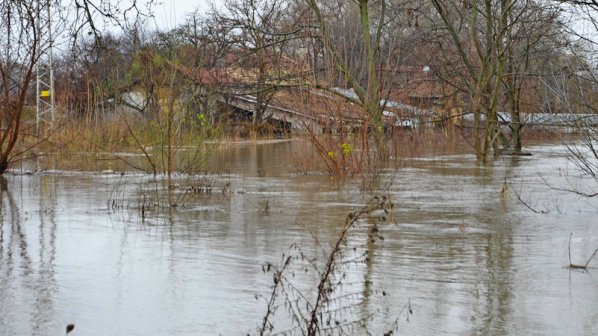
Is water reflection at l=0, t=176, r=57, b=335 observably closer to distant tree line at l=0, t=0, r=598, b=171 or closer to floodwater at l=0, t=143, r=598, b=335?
floodwater at l=0, t=143, r=598, b=335

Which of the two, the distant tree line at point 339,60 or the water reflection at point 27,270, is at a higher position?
the distant tree line at point 339,60

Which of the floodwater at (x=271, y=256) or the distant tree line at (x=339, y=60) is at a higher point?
the distant tree line at (x=339, y=60)

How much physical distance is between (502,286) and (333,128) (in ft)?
30.6

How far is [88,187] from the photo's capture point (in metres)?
16.8

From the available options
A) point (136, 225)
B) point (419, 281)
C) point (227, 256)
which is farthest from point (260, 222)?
point (419, 281)

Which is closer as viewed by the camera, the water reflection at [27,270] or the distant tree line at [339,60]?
the water reflection at [27,270]

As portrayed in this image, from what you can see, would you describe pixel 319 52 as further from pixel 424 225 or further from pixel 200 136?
pixel 424 225

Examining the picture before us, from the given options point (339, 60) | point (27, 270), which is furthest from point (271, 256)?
point (339, 60)

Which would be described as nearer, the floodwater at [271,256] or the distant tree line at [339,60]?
the floodwater at [271,256]

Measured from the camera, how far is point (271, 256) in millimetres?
9422

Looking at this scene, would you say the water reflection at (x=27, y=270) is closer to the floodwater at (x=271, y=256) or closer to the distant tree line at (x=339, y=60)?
the floodwater at (x=271, y=256)

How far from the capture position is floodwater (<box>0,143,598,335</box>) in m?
6.90

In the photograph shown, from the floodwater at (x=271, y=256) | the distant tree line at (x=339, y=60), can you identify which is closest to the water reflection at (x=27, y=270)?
the floodwater at (x=271, y=256)

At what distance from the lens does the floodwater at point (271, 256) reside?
22.6ft
